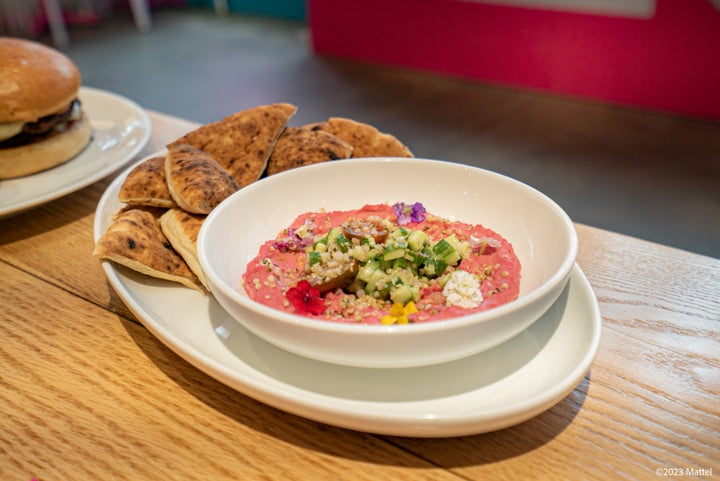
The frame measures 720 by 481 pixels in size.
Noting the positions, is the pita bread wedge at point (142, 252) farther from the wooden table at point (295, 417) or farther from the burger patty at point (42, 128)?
the burger patty at point (42, 128)

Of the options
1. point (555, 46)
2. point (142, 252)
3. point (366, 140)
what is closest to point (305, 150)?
point (366, 140)

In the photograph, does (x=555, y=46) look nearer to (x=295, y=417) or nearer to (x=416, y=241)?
(x=416, y=241)

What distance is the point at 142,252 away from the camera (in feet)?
3.77

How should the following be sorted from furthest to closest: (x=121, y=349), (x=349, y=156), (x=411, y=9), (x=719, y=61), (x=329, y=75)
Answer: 1. (x=329, y=75)
2. (x=411, y=9)
3. (x=719, y=61)
4. (x=349, y=156)
5. (x=121, y=349)

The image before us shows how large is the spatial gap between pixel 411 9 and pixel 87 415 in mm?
4647

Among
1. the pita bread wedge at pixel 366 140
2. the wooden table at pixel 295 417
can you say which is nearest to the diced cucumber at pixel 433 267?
the wooden table at pixel 295 417

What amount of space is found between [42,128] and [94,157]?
16 cm

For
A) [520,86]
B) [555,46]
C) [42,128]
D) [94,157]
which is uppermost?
[42,128]

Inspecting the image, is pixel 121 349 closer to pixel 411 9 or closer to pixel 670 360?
pixel 670 360

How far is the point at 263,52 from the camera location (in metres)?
6.08

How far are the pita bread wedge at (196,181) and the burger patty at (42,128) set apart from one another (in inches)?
24.4

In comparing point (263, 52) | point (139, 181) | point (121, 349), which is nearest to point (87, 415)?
point (121, 349)

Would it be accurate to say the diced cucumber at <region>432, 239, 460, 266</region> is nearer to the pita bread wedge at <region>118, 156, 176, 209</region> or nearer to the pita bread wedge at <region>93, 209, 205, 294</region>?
the pita bread wedge at <region>93, 209, 205, 294</region>

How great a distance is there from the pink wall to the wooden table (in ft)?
10.9
